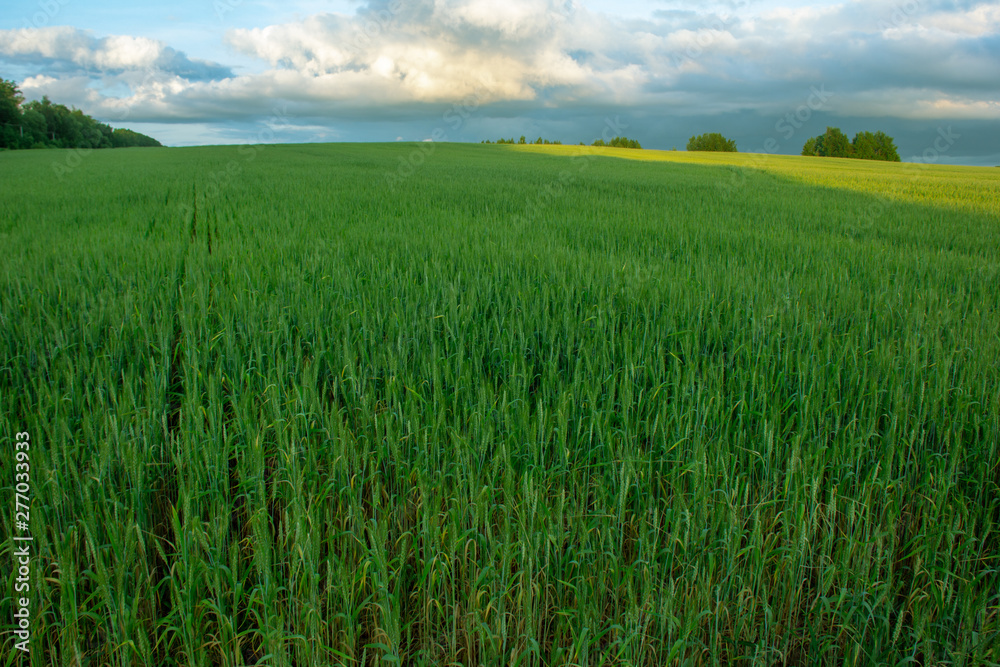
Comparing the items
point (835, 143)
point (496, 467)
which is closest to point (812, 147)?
point (835, 143)

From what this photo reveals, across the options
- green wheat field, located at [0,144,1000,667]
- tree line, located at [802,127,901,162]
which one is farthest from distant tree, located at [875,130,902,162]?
green wheat field, located at [0,144,1000,667]

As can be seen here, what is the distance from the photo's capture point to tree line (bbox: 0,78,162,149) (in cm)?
5328

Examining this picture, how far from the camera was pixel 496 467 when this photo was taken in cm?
187

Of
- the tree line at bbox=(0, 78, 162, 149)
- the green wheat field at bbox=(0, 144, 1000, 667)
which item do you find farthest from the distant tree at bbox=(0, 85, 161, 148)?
the green wheat field at bbox=(0, 144, 1000, 667)

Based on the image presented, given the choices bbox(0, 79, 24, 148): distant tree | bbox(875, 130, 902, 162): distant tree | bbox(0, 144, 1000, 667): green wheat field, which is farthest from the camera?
bbox(875, 130, 902, 162): distant tree

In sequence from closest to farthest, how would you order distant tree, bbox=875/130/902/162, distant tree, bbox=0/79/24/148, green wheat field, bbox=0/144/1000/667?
green wheat field, bbox=0/144/1000/667 → distant tree, bbox=0/79/24/148 → distant tree, bbox=875/130/902/162

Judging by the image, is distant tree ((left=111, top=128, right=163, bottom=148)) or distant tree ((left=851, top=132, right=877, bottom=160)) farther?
distant tree ((left=111, top=128, right=163, bottom=148))

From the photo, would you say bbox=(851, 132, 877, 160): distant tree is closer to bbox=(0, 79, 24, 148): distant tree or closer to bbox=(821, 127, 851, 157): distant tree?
bbox=(821, 127, 851, 157): distant tree

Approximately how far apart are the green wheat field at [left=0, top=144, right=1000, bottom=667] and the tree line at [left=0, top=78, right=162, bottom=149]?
231 feet

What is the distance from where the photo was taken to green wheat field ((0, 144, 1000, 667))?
152 centimetres

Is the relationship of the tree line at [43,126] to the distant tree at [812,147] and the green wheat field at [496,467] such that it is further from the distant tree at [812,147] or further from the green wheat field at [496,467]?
the distant tree at [812,147]

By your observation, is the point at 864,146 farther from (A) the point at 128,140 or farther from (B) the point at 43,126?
(A) the point at 128,140

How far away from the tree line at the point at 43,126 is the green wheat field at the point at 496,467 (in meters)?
70.3

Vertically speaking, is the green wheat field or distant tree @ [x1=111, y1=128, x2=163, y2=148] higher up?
distant tree @ [x1=111, y1=128, x2=163, y2=148]
